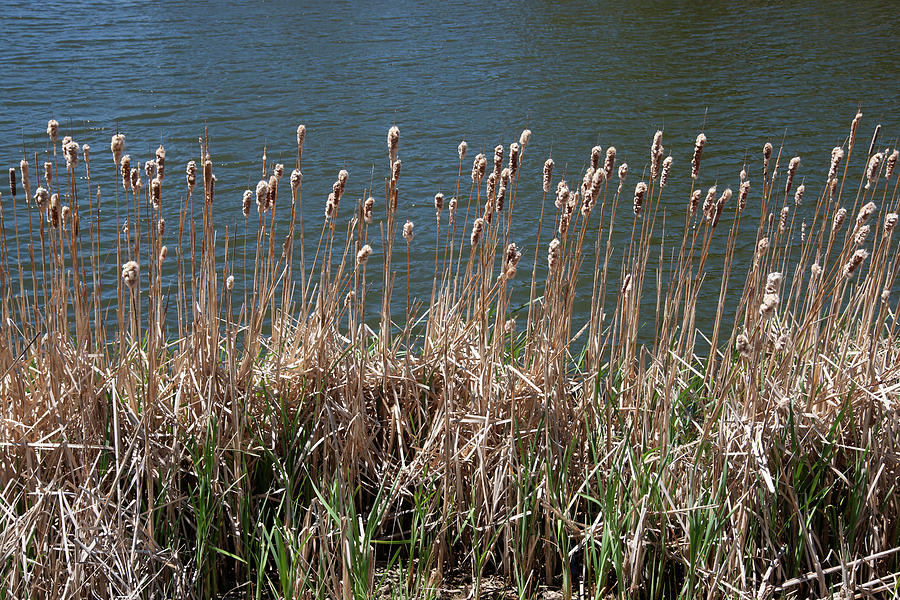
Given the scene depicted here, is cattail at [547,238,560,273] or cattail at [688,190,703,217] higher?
cattail at [688,190,703,217]

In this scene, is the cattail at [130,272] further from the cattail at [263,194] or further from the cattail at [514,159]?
the cattail at [514,159]

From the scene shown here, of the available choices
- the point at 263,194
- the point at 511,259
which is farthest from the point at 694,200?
the point at 263,194

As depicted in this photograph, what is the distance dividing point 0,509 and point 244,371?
2.62ft

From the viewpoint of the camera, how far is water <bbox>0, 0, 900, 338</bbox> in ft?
25.3

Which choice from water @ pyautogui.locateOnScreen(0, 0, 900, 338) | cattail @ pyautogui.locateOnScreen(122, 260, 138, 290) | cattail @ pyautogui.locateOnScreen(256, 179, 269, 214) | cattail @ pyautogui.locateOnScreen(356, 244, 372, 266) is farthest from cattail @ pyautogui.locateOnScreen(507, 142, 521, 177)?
water @ pyautogui.locateOnScreen(0, 0, 900, 338)

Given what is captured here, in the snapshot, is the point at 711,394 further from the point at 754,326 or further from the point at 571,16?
the point at 571,16

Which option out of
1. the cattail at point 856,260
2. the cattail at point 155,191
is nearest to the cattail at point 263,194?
the cattail at point 155,191

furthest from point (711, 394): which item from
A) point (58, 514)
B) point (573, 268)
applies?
point (58, 514)

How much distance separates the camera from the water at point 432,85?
7703 mm

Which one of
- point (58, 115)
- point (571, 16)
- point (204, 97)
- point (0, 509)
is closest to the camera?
point (0, 509)

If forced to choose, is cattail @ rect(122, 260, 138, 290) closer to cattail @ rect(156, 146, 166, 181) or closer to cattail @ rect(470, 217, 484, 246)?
cattail @ rect(156, 146, 166, 181)

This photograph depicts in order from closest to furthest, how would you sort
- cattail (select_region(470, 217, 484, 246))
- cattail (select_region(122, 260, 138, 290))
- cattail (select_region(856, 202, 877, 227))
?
cattail (select_region(122, 260, 138, 290)) → cattail (select_region(856, 202, 877, 227)) → cattail (select_region(470, 217, 484, 246))

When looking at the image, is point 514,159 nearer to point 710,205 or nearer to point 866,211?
point 710,205

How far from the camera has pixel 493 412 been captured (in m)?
2.98
